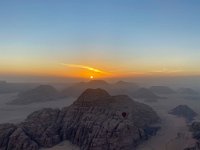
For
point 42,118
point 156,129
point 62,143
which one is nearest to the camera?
point 62,143

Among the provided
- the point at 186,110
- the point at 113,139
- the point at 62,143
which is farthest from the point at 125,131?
the point at 186,110

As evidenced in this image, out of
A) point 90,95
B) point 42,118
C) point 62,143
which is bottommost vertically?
point 62,143

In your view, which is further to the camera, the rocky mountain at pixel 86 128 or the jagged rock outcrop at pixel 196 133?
the rocky mountain at pixel 86 128

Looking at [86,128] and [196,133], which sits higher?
[86,128]

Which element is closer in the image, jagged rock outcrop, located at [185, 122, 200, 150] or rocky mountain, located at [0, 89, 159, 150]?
jagged rock outcrop, located at [185, 122, 200, 150]

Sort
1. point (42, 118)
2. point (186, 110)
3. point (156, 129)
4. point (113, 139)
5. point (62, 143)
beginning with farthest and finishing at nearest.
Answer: point (186, 110), point (156, 129), point (42, 118), point (62, 143), point (113, 139)

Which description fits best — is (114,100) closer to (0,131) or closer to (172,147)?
(172,147)

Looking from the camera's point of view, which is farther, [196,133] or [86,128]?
[196,133]

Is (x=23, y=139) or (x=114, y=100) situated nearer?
(x=23, y=139)
